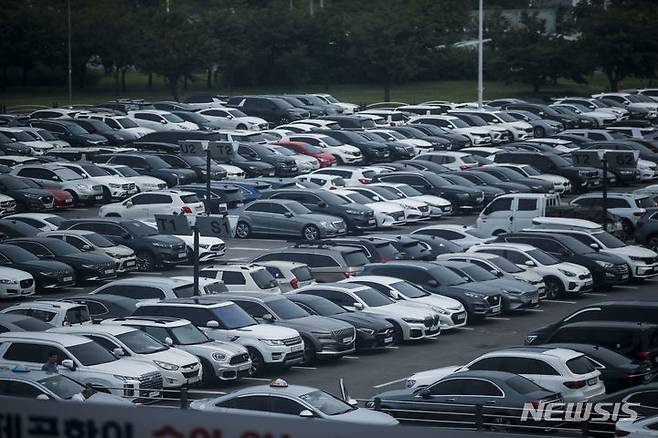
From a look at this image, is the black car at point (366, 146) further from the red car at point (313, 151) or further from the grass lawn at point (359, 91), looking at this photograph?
the grass lawn at point (359, 91)

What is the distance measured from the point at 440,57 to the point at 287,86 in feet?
31.6

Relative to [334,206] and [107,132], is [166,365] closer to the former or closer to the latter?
[334,206]

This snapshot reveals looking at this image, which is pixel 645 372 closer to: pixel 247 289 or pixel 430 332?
pixel 430 332

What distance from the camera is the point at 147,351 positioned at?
820 inches

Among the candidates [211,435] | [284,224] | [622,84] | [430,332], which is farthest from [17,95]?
[211,435]

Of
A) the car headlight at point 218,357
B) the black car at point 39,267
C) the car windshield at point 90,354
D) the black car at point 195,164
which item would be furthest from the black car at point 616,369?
the black car at point 195,164

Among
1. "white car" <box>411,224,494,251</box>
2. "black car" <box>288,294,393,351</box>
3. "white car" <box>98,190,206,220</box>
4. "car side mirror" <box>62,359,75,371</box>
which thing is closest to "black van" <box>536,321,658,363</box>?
"black car" <box>288,294,393,351</box>

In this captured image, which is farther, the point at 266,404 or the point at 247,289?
the point at 247,289

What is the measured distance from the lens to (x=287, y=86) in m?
83.0

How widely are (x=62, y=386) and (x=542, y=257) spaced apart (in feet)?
51.2

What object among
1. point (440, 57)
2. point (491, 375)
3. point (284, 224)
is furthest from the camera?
point (440, 57)

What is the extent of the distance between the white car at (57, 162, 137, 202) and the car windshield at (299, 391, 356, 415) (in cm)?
2713

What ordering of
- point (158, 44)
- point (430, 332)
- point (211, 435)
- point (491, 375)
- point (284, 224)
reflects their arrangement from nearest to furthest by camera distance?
point (211, 435)
point (491, 375)
point (430, 332)
point (284, 224)
point (158, 44)

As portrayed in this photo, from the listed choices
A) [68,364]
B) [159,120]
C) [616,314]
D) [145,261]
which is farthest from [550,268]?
[159,120]
